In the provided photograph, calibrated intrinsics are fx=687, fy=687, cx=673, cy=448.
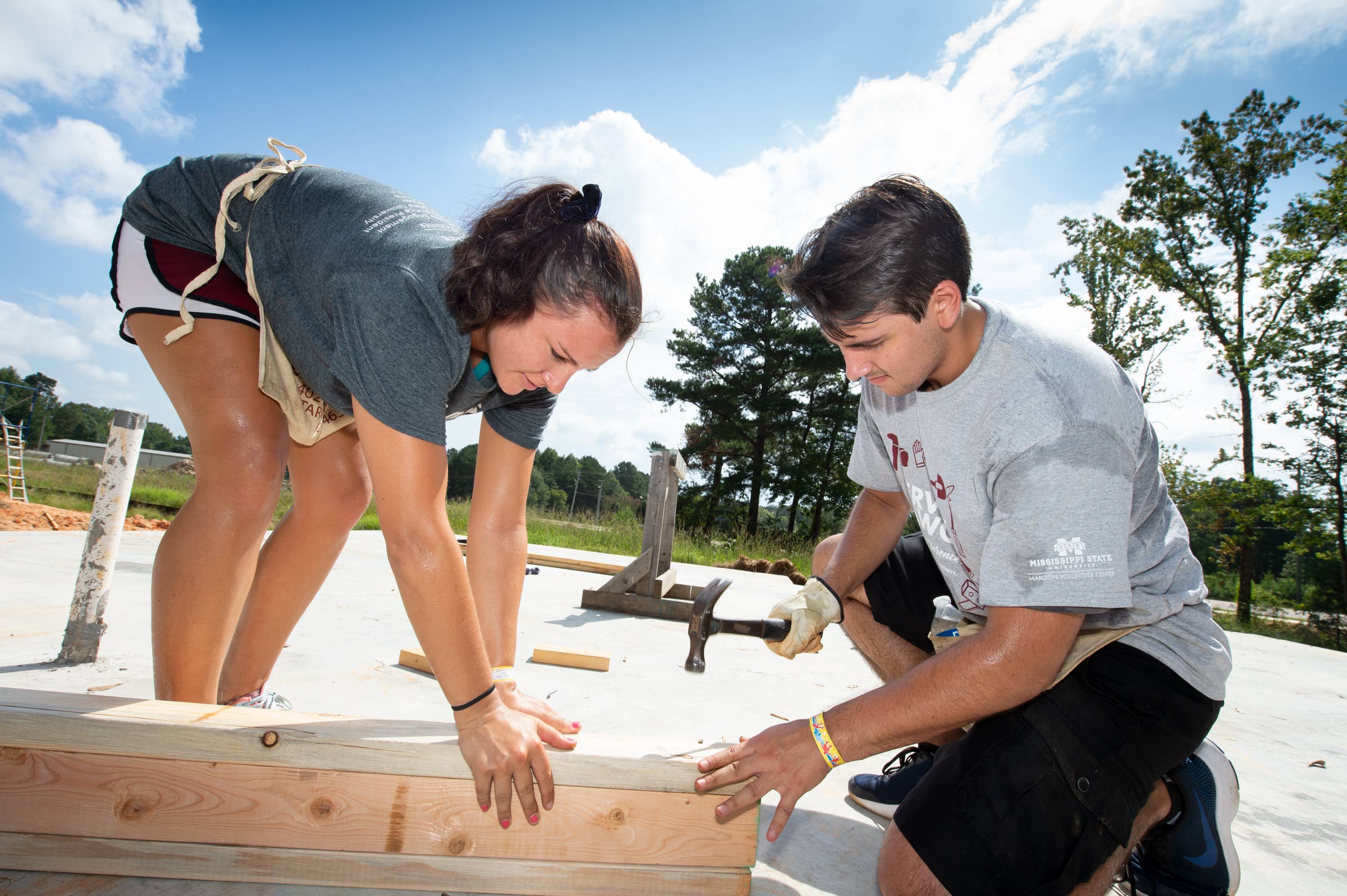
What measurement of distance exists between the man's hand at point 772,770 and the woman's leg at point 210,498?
42.6 inches

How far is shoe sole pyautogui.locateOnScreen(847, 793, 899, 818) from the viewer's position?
1.84m

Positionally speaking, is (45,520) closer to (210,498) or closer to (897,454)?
(210,498)

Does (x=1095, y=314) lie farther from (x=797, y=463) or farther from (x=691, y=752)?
(x=691, y=752)

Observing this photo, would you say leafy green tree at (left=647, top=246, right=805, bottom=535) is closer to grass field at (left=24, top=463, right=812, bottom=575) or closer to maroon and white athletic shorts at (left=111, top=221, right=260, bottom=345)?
grass field at (left=24, top=463, right=812, bottom=575)

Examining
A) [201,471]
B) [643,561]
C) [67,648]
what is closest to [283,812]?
[201,471]

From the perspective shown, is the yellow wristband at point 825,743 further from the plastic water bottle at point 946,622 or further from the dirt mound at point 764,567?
the dirt mound at point 764,567

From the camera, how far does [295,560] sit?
1789 millimetres

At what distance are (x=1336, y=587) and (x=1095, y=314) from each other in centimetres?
1066

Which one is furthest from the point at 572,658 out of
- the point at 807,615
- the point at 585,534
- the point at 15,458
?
the point at 15,458

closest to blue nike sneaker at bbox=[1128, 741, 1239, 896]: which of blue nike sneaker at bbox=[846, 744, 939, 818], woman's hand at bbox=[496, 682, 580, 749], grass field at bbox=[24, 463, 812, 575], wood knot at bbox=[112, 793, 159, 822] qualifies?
blue nike sneaker at bbox=[846, 744, 939, 818]

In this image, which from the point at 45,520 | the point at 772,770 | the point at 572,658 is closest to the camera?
the point at 772,770

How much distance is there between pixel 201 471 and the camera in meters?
1.48

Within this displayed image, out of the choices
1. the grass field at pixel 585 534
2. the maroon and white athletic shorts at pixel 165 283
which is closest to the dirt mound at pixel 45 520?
the grass field at pixel 585 534

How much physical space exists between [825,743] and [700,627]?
0.42 metres
